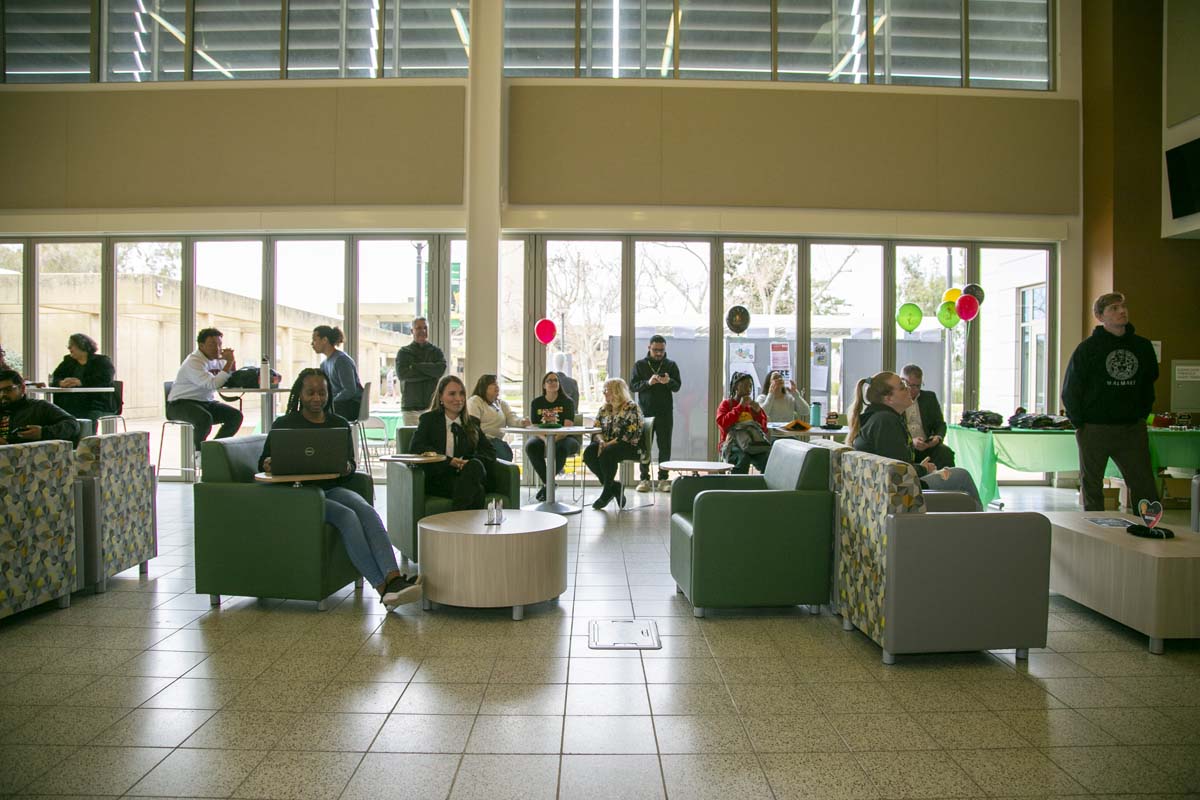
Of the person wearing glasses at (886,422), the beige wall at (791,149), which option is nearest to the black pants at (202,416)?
the beige wall at (791,149)

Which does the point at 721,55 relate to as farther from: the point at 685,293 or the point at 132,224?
the point at 132,224

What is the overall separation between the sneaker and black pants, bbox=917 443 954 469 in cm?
408

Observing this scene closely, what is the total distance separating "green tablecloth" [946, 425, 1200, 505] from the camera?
23.9 ft

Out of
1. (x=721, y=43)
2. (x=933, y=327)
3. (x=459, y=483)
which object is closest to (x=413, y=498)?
(x=459, y=483)

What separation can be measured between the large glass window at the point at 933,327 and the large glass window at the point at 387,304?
5.45m

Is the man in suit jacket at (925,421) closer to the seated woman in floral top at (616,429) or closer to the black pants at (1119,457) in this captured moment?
the black pants at (1119,457)

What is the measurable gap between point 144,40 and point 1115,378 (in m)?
10.3

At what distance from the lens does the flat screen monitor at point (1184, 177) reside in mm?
8125

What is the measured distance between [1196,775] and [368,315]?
27.8 ft

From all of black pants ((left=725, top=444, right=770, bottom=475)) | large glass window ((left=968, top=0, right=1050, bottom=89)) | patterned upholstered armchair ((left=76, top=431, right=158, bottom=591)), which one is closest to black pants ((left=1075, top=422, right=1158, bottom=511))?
black pants ((left=725, top=444, right=770, bottom=475))

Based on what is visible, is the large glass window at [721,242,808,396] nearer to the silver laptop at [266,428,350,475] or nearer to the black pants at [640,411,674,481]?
the black pants at [640,411,674,481]

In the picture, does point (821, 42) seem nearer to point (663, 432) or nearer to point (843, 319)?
point (843, 319)

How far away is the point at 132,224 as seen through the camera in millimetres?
9211

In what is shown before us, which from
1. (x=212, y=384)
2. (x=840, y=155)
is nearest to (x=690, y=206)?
(x=840, y=155)
